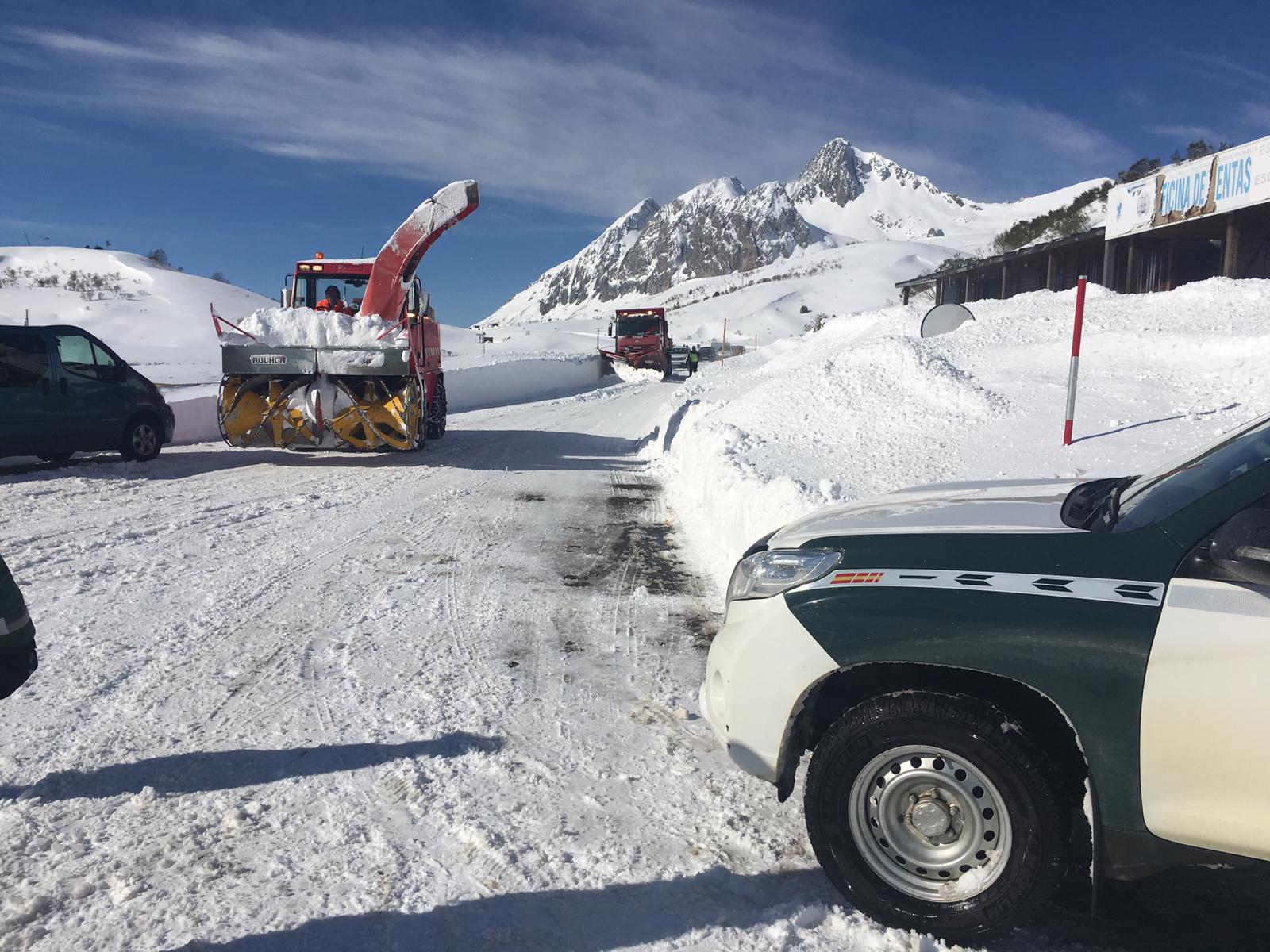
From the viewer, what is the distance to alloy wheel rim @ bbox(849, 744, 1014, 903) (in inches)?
101

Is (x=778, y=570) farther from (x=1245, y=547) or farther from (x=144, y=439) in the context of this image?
(x=144, y=439)

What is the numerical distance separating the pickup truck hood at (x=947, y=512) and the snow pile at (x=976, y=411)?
254 cm

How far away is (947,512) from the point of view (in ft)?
10.4

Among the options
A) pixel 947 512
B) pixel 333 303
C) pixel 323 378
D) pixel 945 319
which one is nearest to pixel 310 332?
pixel 323 378

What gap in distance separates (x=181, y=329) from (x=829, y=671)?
63120 mm

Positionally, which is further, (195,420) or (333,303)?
(195,420)

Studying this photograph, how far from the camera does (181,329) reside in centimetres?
5722

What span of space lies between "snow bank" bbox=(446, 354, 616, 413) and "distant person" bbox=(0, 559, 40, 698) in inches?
Answer: 844

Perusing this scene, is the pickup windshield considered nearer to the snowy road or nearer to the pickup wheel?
the pickup wheel

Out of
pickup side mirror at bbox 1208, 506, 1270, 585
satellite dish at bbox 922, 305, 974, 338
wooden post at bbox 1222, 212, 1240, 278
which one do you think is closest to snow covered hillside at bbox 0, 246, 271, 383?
satellite dish at bbox 922, 305, 974, 338

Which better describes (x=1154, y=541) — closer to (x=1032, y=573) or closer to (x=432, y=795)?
(x=1032, y=573)

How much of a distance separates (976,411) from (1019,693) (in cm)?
787

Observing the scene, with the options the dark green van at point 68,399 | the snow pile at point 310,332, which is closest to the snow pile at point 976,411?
the snow pile at point 310,332

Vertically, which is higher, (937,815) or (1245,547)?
(1245,547)
